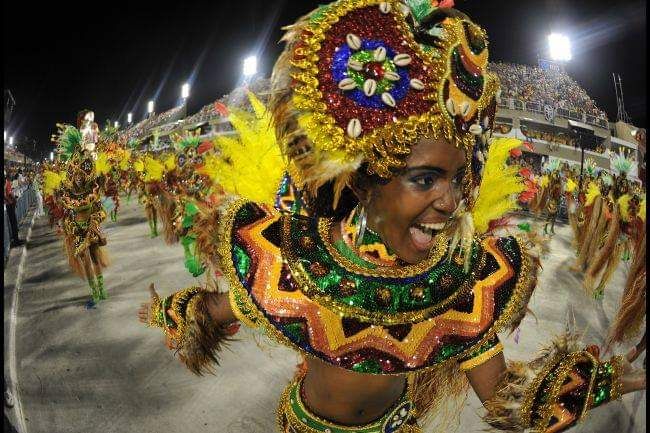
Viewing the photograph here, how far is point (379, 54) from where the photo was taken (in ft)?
4.18

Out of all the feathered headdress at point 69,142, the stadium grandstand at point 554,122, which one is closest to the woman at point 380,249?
the feathered headdress at point 69,142

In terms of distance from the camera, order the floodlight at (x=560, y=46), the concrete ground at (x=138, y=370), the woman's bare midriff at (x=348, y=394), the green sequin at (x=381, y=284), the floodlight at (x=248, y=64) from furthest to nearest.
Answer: the floodlight at (x=248, y=64) < the floodlight at (x=560, y=46) < the concrete ground at (x=138, y=370) < the woman's bare midriff at (x=348, y=394) < the green sequin at (x=381, y=284)

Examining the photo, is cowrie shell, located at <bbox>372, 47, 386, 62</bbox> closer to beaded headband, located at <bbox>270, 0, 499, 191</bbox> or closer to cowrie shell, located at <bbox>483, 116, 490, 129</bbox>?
beaded headband, located at <bbox>270, 0, 499, 191</bbox>

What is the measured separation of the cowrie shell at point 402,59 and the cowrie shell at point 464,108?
218 mm

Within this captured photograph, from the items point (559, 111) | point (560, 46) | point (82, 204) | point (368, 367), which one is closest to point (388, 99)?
point (368, 367)

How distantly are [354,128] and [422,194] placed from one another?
30 cm

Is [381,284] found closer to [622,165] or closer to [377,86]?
[377,86]

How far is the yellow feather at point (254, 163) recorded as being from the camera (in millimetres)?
2078

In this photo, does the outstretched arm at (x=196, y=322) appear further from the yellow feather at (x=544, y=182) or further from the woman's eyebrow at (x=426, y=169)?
the yellow feather at (x=544, y=182)

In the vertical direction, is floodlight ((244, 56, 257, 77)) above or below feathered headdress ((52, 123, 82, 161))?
above

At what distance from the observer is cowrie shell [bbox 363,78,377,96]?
127 centimetres

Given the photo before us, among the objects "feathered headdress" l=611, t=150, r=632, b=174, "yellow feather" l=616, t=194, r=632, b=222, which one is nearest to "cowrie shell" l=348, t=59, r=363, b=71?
"yellow feather" l=616, t=194, r=632, b=222

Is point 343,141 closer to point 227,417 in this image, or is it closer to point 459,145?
point 459,145

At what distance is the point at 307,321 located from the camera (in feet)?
5.09
